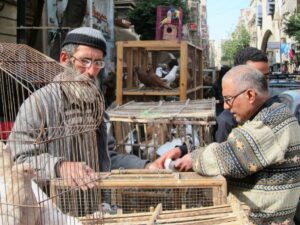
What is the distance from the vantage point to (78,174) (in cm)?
206

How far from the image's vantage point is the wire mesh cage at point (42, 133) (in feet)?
5.64

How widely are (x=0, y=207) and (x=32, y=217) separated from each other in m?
0.12

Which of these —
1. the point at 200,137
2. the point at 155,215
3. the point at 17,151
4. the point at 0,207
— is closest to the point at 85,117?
the point at 17,151

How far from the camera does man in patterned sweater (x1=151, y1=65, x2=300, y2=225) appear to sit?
2.38 meters

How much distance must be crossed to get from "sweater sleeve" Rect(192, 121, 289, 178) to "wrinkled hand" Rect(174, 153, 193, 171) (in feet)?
0.37

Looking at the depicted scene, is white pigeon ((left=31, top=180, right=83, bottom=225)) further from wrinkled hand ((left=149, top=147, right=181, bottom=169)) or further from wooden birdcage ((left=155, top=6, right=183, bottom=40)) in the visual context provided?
wooden birdcage ((left=155, top=6, right=183, bottom=40))

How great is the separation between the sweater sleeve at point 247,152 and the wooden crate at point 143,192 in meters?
0.08

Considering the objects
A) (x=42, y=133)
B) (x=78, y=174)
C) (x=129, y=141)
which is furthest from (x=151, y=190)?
(x=129, y=141)

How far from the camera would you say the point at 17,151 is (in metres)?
2.12

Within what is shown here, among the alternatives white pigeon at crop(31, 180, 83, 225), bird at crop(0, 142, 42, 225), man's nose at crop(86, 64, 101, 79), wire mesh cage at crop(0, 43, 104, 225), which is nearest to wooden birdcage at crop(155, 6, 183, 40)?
man's nose at crop(86, 64, 101, 79)

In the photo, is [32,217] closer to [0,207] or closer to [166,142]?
[0,207]

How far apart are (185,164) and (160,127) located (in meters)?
1.97

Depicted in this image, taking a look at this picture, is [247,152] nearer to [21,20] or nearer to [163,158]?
[163,158]

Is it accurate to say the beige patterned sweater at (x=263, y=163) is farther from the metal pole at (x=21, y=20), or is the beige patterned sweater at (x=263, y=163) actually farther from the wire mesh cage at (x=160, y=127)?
the metal pole at (x=21, y=20)
